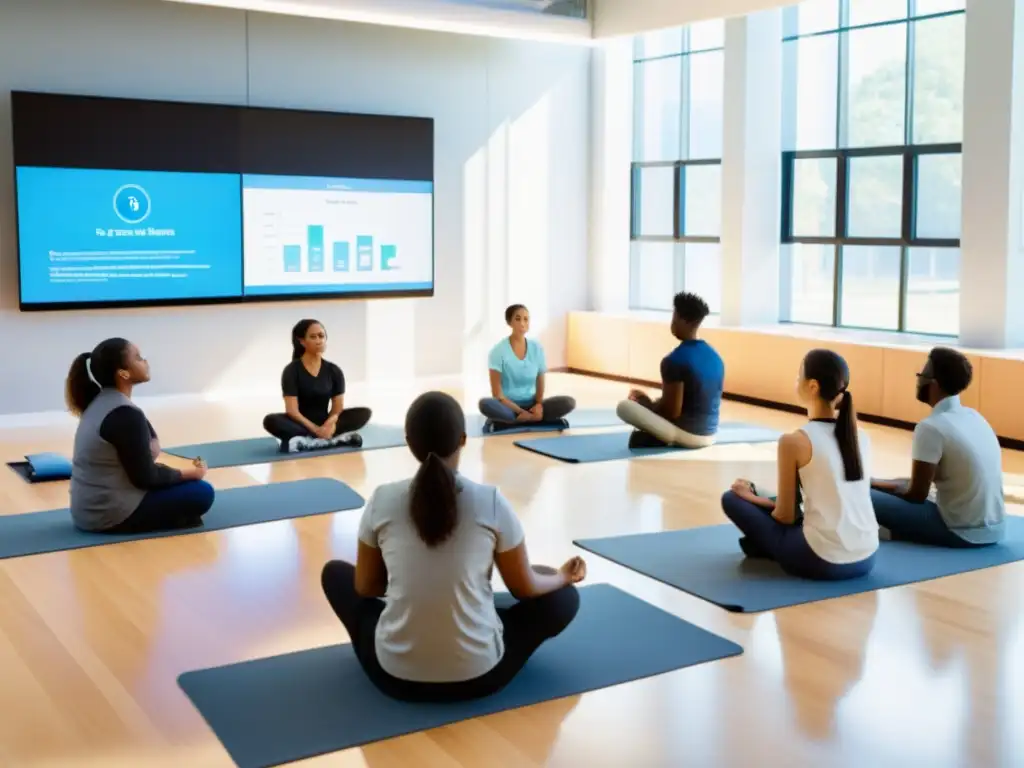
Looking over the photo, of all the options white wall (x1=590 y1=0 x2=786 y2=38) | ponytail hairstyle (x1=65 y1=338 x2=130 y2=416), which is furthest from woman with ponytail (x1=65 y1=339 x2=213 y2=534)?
white wall (x1=590 y1=0 x2=786 y2=38)

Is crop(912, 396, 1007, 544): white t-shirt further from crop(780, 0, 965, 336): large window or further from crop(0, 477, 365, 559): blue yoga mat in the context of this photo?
crop(780, 0, 965, 336): large window

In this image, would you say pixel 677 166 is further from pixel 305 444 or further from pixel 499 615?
pixel 499 615

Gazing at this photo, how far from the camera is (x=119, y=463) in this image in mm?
5070

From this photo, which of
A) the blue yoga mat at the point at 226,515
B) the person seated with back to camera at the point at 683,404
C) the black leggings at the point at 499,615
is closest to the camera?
the black leggings at the point at 499,615

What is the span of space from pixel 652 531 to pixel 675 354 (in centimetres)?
199

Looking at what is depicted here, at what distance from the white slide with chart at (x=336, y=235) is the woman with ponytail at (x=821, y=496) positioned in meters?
5.64

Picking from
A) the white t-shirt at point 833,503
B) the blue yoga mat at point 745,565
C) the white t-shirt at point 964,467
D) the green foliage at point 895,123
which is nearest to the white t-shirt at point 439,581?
the blue yoga mat at point 745,565

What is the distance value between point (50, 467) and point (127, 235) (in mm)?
2632

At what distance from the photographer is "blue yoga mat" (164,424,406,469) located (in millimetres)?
6961

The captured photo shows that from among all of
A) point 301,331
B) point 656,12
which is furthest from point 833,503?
point 656,12

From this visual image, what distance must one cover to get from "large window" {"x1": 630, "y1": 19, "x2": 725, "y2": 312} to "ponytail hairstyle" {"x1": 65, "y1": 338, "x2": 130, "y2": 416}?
6.30m

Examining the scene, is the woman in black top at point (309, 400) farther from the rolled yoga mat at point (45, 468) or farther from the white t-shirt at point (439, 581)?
the white t-shirt at point (439, 581)

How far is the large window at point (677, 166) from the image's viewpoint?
417 inches

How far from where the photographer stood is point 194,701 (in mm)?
3404
